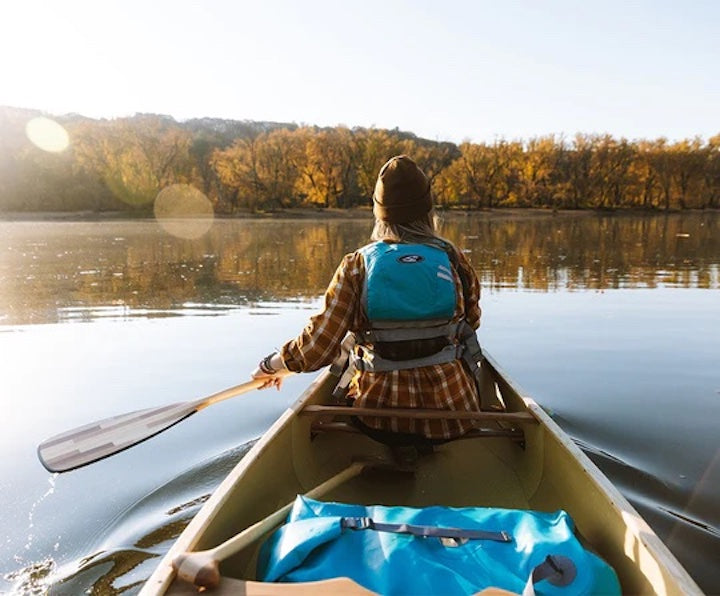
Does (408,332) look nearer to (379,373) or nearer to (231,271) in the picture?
(379,373)

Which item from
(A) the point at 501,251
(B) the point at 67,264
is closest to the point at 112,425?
(B) the point at 67,264

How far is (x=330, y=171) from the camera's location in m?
53.1

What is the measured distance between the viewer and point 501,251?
1881cm

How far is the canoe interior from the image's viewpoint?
6.15 ft

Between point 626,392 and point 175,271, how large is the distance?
36.0ft

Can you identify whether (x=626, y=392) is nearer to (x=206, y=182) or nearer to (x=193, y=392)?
(x=193, y=392)

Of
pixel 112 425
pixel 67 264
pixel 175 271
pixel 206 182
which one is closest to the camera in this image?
pixel 112 425

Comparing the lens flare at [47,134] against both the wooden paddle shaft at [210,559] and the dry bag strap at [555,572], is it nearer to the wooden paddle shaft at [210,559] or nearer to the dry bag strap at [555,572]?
the wooden paddle shaft at [210,559]

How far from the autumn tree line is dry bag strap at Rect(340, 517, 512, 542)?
4930cm

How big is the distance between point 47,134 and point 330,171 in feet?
103

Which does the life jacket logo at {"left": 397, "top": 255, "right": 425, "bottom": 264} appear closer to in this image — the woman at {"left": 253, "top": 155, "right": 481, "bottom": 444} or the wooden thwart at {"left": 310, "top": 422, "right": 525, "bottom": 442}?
the woman at {"left": 253, "top": 155, "right": 481, "bottom": 444}

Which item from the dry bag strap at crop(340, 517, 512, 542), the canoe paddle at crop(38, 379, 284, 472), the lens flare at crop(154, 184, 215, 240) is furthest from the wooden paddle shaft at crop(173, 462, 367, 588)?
the lens flare at crop(154, 184, 215, 240)

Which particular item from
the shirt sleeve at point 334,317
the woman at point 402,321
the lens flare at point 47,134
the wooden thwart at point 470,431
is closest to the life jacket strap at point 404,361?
the woman at point 402,321

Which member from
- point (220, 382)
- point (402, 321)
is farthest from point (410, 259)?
point (220, 382)
